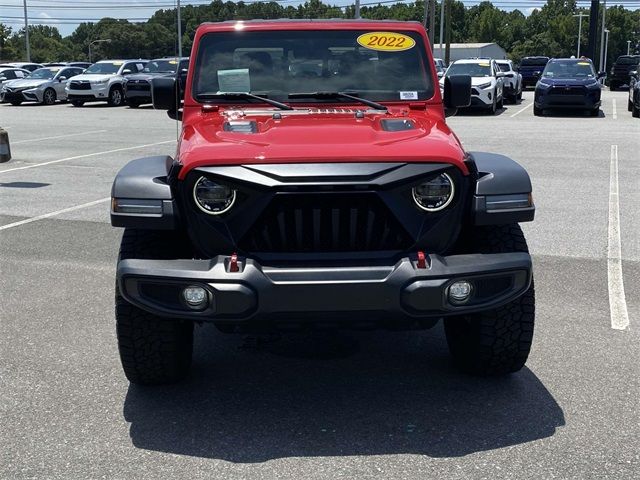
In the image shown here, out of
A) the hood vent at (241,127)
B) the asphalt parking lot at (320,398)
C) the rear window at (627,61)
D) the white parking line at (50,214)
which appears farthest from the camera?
the rear window at (627,61)

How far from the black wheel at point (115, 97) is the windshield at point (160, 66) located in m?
1.22

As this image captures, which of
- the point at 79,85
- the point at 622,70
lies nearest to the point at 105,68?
the point at 79,85

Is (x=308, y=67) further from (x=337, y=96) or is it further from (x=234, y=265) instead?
(x=234, y=265)

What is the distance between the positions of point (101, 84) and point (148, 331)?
29.2 meters

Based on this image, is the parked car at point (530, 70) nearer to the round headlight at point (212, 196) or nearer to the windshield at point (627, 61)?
the windshield at point (627, 61)

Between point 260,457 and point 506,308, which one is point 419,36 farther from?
point 260,457

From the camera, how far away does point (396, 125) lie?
463 cm

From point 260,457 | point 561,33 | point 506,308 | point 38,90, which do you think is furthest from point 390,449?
point 561,33

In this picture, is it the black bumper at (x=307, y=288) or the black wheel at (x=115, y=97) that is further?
the black wheel at (x=115, y=97)

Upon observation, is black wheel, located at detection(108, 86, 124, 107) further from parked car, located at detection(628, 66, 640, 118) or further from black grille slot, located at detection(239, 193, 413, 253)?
black grille slot, located at detection(239, 193, 413, 253)

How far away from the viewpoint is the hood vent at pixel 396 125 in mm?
4548

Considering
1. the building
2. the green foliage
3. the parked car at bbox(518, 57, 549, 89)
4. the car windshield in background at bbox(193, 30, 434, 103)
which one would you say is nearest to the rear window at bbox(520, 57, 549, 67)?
the parked car at bbox(518, 57, 549, 89)

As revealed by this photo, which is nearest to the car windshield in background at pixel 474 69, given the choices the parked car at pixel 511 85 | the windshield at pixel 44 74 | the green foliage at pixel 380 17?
the parked car at pixel 511 85

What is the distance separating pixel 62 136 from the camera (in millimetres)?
19828
